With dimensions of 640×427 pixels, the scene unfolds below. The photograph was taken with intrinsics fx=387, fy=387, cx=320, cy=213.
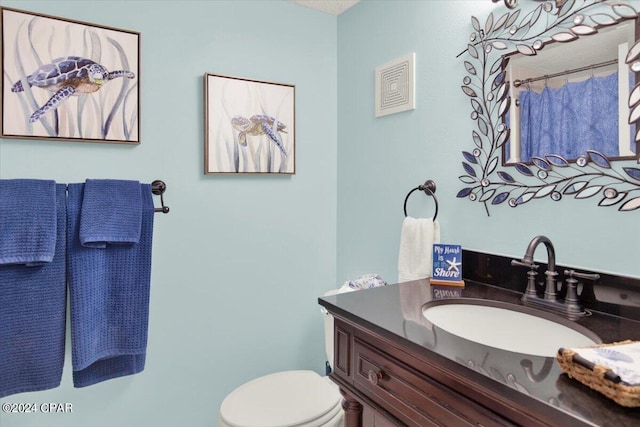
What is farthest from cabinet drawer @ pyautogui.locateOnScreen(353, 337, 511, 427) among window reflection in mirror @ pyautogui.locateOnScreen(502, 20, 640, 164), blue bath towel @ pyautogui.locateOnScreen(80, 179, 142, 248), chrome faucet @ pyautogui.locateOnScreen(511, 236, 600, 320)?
blue bath towel @ pyautogui.locateOnScreen(80, 179, 142, 248)

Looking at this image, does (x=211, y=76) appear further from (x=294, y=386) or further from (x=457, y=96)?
(x=294, y=386)

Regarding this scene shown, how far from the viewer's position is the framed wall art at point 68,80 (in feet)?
4.62

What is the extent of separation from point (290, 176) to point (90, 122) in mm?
922

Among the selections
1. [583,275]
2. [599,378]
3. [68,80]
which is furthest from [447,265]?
[68,80]

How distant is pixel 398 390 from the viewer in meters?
0.94

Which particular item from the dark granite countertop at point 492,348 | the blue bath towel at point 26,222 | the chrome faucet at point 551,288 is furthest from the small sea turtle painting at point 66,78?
the chrome faucet at point 551,288

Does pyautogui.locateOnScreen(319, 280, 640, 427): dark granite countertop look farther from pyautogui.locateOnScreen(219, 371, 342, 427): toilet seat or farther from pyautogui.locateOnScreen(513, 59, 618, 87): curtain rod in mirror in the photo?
pyautogui.locateOnScreen(513, 59, 618, 87): curtain rod in mirror

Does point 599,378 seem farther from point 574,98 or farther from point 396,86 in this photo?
point 396,86

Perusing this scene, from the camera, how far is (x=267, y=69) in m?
1.94

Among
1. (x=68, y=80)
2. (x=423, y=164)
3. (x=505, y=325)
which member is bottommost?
(x=505, y=325)

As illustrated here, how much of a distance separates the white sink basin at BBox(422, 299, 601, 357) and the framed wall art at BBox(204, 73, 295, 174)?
1.12m

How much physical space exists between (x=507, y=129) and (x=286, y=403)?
129 centimetres

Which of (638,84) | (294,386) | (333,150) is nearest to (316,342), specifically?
(294,386)

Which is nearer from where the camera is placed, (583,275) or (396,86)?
(583,275)
